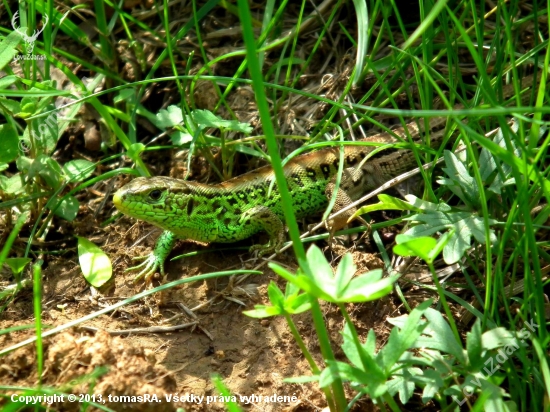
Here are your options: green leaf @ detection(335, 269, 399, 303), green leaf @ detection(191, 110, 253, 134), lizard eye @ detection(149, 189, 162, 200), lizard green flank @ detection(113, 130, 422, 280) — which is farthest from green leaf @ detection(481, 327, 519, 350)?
lizard eye @ detection(149, 189, 162, 200)

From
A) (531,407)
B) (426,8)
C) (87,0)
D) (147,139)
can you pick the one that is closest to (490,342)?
(531,407)

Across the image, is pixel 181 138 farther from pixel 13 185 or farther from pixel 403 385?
pixel 403 385

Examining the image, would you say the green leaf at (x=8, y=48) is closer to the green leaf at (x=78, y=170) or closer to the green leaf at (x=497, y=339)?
the green leaf at (x=78, y=170)

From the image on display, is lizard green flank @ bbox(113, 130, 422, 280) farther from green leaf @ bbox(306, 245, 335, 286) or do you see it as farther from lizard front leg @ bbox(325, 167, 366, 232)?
green leaf @ bbox(306, 245, 335, 286)

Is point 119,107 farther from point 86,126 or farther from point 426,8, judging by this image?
point 426,8

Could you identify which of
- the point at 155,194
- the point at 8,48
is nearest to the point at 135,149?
the point at 155,194

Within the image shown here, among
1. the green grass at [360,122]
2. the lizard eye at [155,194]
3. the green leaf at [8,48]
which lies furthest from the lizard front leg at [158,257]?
the green leaf at [8,48]
